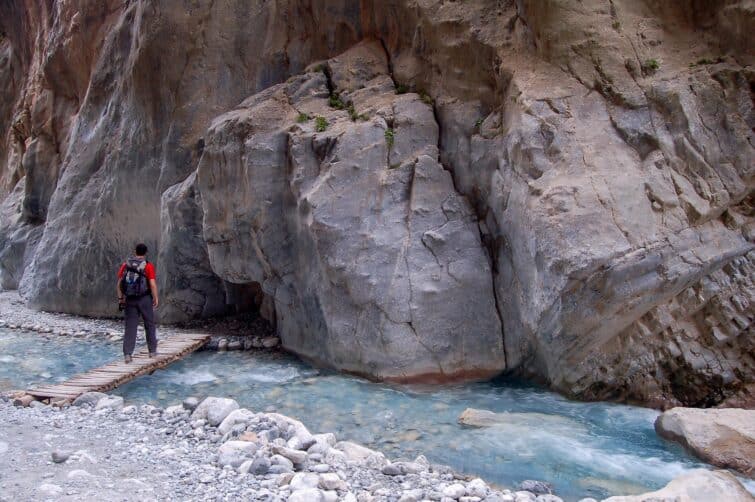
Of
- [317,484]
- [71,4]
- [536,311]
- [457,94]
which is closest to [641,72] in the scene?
[457,94]

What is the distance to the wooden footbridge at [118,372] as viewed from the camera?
7.16 metres

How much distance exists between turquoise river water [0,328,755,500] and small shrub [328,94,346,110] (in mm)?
3998

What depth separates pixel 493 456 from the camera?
5762mm

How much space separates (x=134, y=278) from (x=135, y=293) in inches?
8.1

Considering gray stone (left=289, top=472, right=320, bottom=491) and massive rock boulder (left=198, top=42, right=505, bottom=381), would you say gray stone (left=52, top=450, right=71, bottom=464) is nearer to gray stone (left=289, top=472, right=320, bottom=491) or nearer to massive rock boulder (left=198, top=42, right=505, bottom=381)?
gray stone (left=289, top=472, right=320, bottom=491)

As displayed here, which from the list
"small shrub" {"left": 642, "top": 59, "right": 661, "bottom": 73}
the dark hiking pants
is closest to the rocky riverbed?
the dark hiking pants

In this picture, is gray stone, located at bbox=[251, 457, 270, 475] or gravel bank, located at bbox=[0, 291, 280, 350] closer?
gray stone, located at bbox=[251, 457, 270, 475]

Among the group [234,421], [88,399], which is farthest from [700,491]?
[88,399]

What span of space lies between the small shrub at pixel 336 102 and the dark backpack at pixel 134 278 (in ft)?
12.3

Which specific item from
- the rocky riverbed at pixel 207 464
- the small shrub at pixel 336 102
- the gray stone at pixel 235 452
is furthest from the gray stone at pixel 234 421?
the small shrub at pixel 336 102

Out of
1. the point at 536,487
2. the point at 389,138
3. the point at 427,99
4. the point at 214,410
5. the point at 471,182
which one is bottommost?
the point at 536,487

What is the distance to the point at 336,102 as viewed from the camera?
399 inches

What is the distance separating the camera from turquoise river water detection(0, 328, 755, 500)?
217 inches

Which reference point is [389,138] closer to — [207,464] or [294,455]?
[294,455]
